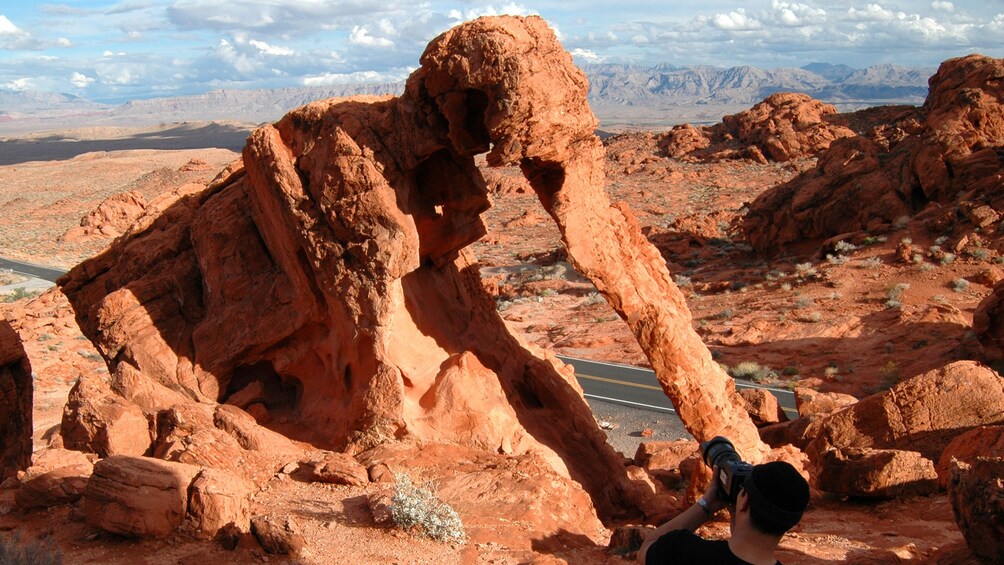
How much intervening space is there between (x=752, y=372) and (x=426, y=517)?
16.0 meters

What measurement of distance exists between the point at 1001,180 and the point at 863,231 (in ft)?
15.0

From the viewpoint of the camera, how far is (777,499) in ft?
12.1

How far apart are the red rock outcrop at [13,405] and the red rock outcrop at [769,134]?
5698cm

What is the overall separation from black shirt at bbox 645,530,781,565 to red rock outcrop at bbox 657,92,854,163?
59590mm

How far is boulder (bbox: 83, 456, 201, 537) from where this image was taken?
7.61 meters

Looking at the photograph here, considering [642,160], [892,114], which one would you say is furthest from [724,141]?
[892,114]

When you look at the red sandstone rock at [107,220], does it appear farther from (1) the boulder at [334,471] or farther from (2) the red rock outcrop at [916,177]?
(1) the boulder at [334,471]

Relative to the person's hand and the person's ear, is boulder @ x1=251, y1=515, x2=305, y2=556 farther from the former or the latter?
the person's ear

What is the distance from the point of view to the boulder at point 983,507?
19.7ft

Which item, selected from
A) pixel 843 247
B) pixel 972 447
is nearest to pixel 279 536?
pixel 972 447

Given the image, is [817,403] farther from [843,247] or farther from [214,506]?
[843,247]

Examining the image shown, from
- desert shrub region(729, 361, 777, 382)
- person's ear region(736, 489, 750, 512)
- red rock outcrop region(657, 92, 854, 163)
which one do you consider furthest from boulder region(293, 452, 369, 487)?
red rock outcrop region(657, 92, 854, 163)

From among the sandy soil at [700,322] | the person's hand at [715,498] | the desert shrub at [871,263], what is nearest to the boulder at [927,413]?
the sandy soil at [700,322]

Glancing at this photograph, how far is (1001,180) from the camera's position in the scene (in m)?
27.8
